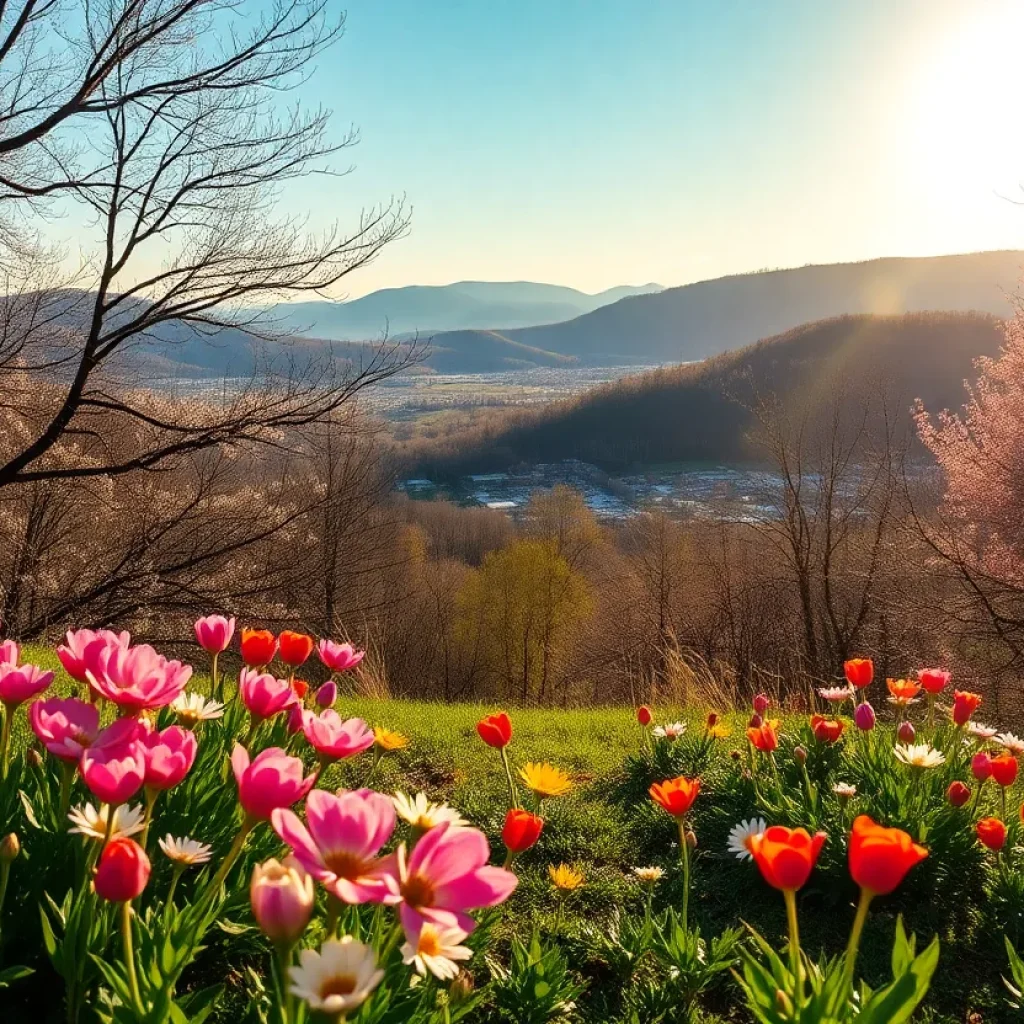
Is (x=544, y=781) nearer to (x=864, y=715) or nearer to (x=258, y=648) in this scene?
(x=258, y=648)

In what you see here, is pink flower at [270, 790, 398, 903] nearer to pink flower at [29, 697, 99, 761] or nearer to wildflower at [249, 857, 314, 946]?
wildflower at [249, 857, 314, 946]

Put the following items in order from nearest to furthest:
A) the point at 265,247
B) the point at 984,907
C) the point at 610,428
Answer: the point at 984,907, the point at 265,247, the point at 610,428

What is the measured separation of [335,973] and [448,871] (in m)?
0.16

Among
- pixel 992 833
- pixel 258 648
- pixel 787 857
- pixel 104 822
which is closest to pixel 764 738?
pixel 992 833

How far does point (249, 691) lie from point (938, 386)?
76467 mm

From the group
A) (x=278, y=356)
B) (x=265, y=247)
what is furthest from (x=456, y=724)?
(x=278, y=356)

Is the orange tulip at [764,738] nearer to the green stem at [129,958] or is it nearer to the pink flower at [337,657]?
the pink flower at [337,657]

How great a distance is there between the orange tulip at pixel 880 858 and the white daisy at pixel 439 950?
53 centimetres

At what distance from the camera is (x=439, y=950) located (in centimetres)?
98

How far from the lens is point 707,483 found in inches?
2675

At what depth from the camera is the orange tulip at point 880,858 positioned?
3.24 feet

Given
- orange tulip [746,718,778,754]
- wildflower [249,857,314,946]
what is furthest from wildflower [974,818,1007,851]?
wildflower [249,857,314,946]

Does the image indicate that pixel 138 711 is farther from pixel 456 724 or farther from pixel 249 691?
pixel 456 724

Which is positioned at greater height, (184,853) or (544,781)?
(184,853)
